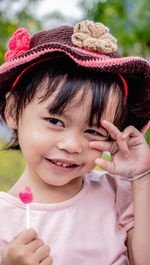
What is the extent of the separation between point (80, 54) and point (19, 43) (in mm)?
242

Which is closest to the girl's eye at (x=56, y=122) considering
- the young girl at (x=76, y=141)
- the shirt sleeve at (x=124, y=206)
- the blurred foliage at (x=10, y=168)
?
the young girl at (x=76, y=141)

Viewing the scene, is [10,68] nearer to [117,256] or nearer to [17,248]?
[17,248]

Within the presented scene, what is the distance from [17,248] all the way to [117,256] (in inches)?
16.1

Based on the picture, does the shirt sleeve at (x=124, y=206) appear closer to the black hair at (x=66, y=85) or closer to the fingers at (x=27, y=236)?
the black hair at (x=66, y=85)

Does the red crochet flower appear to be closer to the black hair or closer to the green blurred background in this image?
the black hair

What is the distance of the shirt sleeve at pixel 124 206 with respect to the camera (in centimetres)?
126

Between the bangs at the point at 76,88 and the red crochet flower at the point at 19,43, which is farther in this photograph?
the red crochet flower at the point at 19,43

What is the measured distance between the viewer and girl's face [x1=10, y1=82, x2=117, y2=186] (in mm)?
1051

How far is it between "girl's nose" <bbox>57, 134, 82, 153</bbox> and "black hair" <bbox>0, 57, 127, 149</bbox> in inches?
2.6

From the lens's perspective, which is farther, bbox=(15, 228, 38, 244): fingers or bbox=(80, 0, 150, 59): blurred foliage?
bbox=(80, 0, 150, 59): blurred foliage

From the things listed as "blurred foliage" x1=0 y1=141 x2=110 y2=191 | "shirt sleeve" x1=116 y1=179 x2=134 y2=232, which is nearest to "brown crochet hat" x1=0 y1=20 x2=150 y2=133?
"shirt sleeve" x1=116 y1=179 x2=134 y2=232

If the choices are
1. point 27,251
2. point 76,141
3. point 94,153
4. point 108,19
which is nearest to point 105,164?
point 94,153

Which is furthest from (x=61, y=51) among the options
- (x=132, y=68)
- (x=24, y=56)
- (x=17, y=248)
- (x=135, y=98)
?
(x=17, y=248)

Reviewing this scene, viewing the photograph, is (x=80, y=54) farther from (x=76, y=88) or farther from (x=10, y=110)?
(x=10, y=110)
